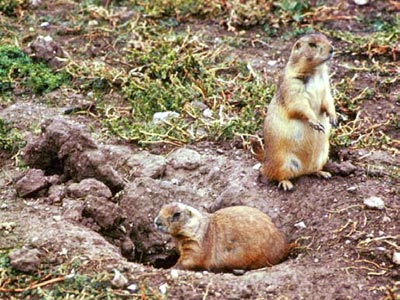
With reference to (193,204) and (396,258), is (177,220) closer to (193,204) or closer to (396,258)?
(193,204)

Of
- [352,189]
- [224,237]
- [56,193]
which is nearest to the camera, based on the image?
[224,237]

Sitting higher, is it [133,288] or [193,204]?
[133,288]

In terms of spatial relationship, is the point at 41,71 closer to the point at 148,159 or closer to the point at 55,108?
the point at 55,108

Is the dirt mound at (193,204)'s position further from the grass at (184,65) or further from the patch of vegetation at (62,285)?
the grass at (184,65)

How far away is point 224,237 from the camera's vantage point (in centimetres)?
666

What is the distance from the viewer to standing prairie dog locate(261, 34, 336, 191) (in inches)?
280

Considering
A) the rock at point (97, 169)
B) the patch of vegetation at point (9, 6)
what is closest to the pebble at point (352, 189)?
the rock at point (97, 169)

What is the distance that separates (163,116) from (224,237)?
7.52ft

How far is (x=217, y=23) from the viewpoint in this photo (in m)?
10.5

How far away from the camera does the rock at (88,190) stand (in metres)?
7.00

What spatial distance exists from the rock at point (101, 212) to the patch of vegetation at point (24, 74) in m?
2.72

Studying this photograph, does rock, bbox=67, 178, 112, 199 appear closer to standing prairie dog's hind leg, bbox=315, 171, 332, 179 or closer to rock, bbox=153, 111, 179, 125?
rock, bbox=153, 111, 179, 125

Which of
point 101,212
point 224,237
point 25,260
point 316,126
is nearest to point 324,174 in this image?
point 316,126

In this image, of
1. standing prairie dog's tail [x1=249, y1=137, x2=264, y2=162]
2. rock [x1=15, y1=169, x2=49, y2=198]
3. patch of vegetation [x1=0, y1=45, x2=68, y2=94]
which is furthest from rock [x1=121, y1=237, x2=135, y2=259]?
patch of vegetation [x1=0, y1=45, x2=68, y2=94]
